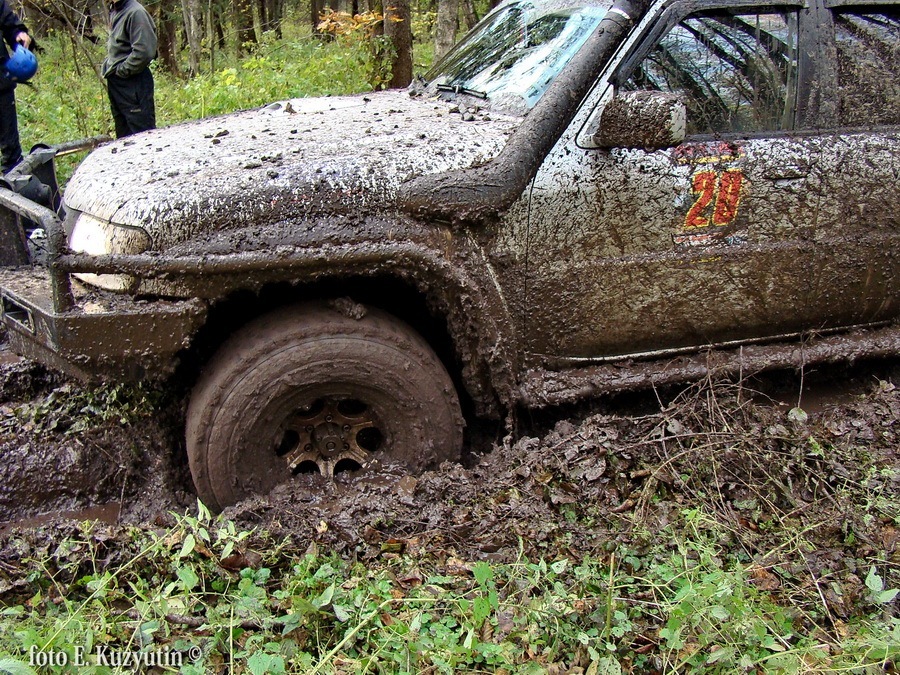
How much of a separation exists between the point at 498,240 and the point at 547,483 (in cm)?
92

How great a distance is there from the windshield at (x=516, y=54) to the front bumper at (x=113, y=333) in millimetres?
1599

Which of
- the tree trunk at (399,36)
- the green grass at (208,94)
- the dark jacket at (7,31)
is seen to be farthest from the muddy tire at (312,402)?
the tree trunk at (399,36)

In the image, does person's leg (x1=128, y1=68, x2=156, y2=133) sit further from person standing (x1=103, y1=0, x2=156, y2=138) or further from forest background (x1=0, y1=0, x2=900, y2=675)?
forest background (x1=0, y1=0, x2=900, y2=675)

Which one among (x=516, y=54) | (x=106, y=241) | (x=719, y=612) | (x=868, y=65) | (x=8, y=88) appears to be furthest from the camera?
(x=8, y=88)

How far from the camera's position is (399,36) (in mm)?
8539

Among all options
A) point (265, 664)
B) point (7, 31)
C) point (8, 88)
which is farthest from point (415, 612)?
point (7, 31)

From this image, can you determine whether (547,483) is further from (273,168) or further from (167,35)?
(167,35)

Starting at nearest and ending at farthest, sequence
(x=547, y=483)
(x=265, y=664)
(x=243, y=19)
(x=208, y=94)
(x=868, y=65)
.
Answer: (x=265, y=664)
(x=547, y=483)
(x=868, y=65)
(x=208, y=94)
(x=243, y=19)

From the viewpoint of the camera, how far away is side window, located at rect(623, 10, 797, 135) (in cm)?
305

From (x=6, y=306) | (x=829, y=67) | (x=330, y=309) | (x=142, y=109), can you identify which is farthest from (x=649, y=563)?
(x=142, y=109)

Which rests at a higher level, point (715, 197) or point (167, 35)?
point (715, 197)

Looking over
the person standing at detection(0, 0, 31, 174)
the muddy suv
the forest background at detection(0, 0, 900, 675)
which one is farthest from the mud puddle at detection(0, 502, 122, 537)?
the person standing at detection(0, 0, 31, 174)

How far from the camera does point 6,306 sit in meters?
2.88

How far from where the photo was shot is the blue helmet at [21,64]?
248 inches
